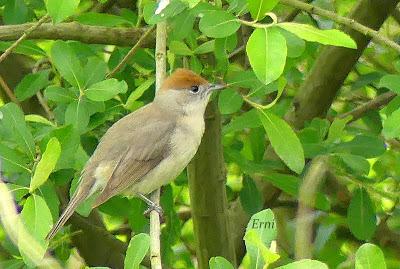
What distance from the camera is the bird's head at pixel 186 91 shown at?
4.18 metres

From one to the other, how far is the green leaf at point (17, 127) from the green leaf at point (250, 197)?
1375 mm

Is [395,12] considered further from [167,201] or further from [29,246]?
[29,246]

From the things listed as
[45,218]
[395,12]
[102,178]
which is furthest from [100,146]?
[395,12]

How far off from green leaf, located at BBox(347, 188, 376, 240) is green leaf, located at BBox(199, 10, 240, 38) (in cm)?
158

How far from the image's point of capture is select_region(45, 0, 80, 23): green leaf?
3146 millimetres

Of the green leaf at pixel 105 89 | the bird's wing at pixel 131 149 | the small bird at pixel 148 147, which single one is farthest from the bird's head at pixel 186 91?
the green leaf at pixel 105 89

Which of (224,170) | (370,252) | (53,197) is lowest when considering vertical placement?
(224,170)

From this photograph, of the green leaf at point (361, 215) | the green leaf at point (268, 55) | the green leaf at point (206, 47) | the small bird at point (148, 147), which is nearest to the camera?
the green leaf at point (268, 55)

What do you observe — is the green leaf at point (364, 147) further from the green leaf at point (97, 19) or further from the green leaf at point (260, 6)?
the green leaf at point (260, 6)

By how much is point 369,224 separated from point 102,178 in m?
1.31

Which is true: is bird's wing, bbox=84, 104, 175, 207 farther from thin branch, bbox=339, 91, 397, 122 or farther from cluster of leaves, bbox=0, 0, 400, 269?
thin branch, bbox=339, 91, 397, 122

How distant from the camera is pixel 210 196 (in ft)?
14.4

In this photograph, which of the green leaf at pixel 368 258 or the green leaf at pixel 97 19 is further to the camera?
the green leaf at pixel 97 19

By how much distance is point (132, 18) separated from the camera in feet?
14.5
